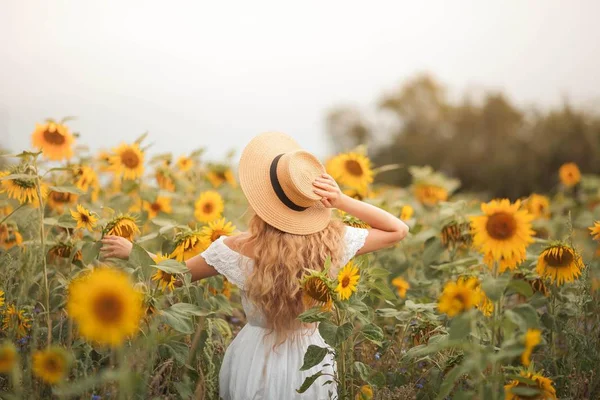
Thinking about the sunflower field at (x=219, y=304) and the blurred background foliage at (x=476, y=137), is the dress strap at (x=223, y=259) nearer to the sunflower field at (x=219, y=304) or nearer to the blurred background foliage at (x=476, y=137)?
the sunflower field at (x=219, y=304)

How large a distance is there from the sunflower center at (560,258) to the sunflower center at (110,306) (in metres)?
1.86

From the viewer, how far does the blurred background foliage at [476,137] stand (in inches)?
628

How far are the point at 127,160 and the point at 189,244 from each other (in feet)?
4.26

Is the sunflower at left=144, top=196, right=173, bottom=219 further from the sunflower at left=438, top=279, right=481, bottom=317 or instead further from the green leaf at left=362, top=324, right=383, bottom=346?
the sunflower at left=438, top=279, right=481, bottom=317

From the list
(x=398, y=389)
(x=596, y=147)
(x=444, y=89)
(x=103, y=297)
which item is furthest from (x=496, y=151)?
(x=103, y=297)

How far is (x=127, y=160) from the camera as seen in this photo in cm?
372

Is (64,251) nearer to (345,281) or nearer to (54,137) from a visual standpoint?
(54,137)

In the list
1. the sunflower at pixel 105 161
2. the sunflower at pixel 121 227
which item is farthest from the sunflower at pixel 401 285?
the sunflower at pixel 105 161

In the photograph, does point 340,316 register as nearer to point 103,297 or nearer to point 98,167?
point 103,297

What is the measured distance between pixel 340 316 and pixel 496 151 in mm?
17450

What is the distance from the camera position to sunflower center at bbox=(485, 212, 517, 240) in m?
1.94

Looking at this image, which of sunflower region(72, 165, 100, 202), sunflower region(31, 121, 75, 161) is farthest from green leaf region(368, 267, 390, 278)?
sunflower region(72, 165, 100, 202)

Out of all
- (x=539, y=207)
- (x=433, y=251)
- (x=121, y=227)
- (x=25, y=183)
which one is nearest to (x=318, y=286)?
(x=121, y=227)

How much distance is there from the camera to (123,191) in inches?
153
